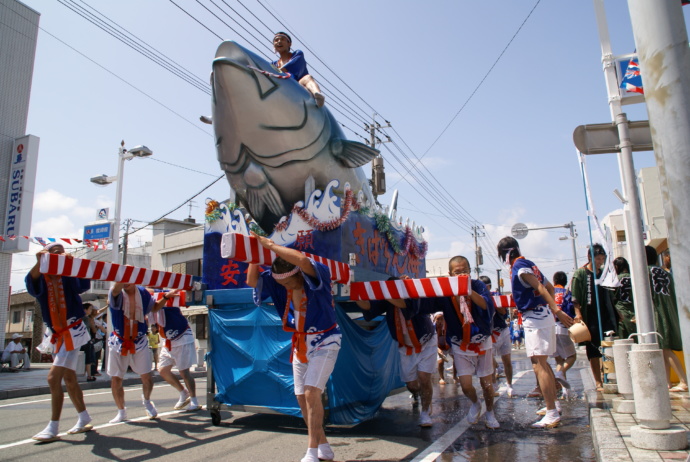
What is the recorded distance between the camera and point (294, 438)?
4.81 m

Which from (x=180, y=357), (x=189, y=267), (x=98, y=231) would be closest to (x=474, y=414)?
(x=180, y=357)

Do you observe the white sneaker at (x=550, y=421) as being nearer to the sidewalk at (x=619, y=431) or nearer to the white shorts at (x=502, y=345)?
the sidewalk at (x=619, y=431)

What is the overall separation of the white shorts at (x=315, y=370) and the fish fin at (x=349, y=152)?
3.18 m

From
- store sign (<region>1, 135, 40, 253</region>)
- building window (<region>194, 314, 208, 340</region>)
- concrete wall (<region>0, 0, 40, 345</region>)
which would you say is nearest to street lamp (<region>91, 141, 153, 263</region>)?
store sign (<region>1, 135, 40, 253</region>)

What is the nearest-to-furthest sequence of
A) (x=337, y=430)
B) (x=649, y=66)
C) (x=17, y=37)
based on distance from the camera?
(x=649, y=66)
(x=337, y=430)
(x=17, y=37)

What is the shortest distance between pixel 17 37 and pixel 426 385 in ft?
53.8

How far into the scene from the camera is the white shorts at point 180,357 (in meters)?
6.46

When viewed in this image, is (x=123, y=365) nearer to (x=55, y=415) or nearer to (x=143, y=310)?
(x=143, y=310)

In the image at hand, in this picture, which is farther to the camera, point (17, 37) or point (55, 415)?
point (17, 37)

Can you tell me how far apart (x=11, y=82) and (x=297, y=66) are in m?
13.1

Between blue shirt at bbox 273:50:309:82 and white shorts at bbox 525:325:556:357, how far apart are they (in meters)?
3.95

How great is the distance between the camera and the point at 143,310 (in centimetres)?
604

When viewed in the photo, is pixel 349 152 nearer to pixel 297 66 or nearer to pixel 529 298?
pixel 297 66

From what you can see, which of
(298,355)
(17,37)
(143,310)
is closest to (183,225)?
(17,37)
